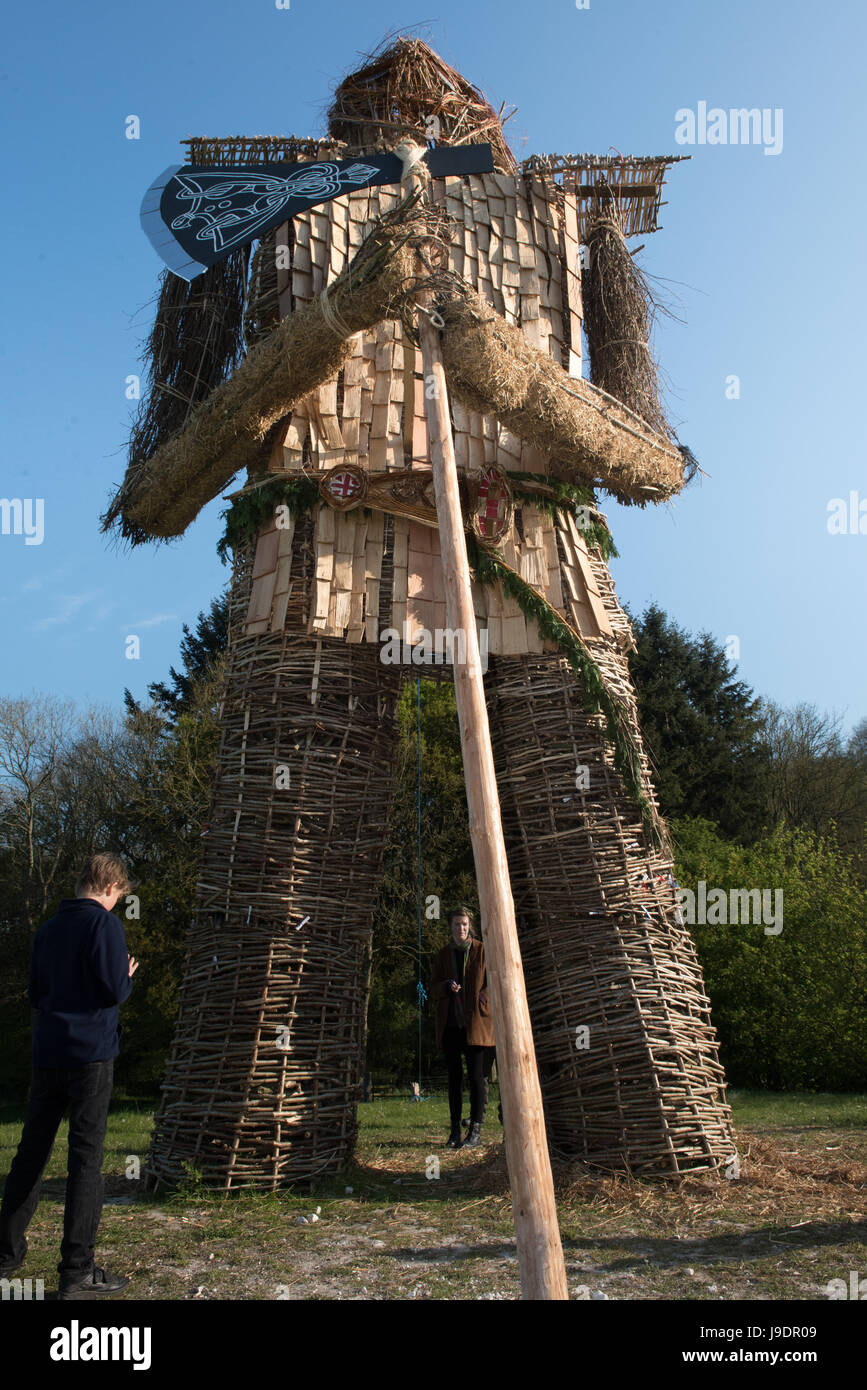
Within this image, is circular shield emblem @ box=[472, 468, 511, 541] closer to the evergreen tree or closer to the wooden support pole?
the wooden support pole

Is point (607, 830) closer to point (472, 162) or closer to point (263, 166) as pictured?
point (472, 162)

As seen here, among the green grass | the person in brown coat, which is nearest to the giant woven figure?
the green grass

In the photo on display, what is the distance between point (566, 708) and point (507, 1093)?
3271 millimetres

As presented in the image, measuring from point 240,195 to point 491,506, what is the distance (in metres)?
2.43

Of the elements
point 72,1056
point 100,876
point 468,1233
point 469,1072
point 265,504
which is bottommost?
point 468,1233

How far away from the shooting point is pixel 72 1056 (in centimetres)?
404

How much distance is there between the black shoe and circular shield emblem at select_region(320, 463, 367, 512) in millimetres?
4316

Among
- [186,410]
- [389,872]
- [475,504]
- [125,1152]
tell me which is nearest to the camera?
[475,504]

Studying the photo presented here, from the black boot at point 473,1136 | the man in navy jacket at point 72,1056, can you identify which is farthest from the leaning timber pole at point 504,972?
the black boot at point 473,1136

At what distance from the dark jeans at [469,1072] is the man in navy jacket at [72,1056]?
12.4 feet

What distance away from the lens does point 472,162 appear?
6215 millimetres

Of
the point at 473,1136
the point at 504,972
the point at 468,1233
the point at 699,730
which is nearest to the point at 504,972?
the point at 504,972

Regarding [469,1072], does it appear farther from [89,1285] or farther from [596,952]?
[89,1285]
